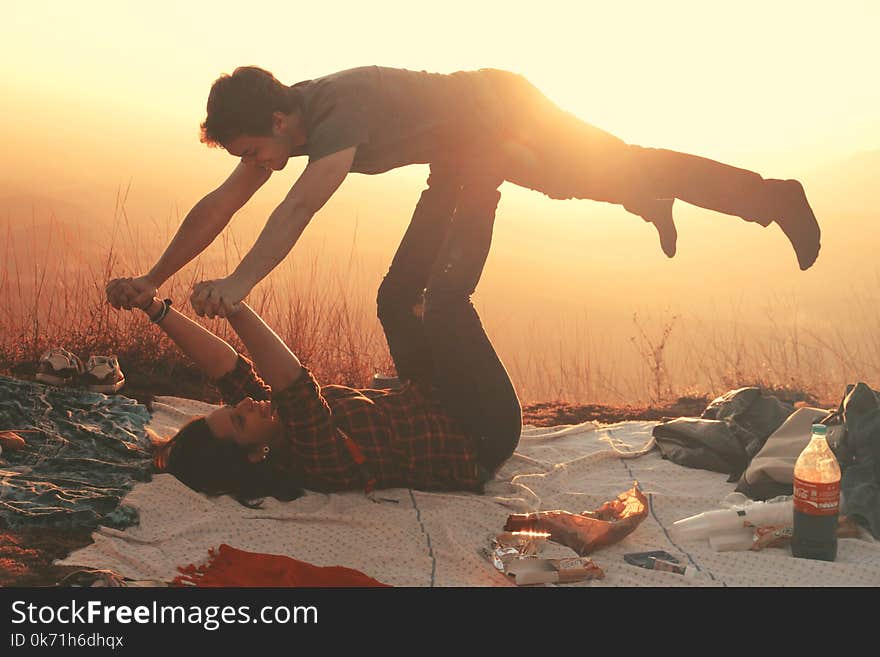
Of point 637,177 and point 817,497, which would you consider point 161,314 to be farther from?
point 817,497

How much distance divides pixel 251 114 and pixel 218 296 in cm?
69

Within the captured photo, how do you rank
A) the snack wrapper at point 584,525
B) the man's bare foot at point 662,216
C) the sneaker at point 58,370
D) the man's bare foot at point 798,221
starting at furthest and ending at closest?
the sneaker at point 58,370 < the man's bare foot at point 798,221 < the man's bare foot at point 662,216 < the snack wrapper at point 584,525

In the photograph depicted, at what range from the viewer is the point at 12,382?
425 cm

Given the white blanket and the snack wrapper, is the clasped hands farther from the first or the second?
the snack wrapper

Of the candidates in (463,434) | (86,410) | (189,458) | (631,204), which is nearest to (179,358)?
(86,410)

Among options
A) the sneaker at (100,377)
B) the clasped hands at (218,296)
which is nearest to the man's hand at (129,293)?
the clasped hands at (218,296)

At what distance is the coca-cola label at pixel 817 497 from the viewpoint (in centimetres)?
287

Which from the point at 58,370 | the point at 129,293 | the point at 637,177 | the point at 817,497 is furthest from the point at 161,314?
the point at 817,497

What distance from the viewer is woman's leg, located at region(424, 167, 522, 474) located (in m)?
3.55

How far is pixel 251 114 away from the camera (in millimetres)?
3074

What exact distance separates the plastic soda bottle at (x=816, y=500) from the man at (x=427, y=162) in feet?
4.25

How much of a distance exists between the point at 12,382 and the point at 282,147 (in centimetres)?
192

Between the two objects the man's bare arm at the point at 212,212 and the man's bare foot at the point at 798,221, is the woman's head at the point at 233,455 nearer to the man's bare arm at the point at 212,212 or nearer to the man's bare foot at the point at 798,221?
the man's bare arm at the point at 212,212

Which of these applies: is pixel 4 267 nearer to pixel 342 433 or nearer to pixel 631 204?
pixel 342 433
